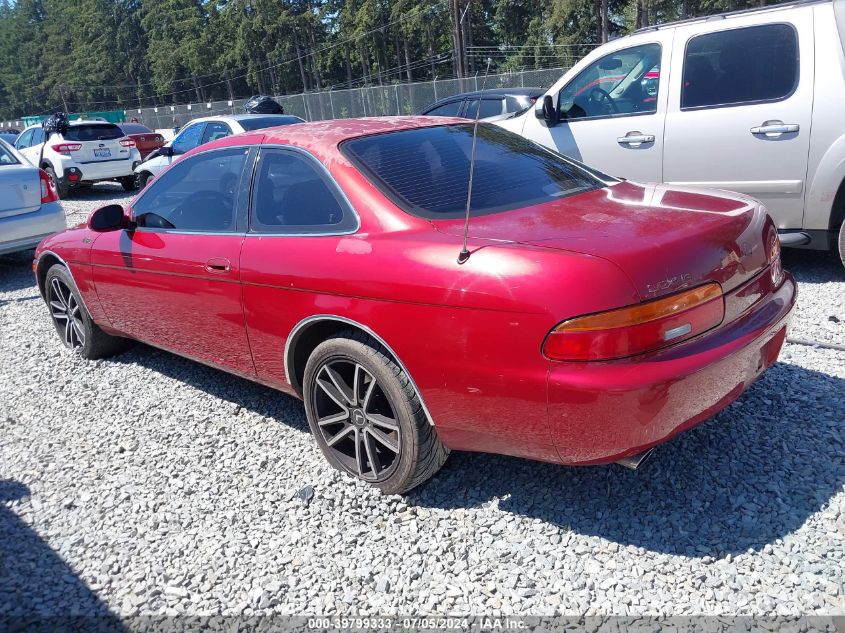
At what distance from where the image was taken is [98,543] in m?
2.90

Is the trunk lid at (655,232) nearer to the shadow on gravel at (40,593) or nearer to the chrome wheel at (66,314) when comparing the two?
the shadow on gravel at (40,593)

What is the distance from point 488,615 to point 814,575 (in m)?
1.11

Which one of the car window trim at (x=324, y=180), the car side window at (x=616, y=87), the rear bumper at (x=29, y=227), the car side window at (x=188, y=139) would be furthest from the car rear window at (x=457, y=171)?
the car side window at (x=188, y=139)

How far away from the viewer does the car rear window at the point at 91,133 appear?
14.2 meters

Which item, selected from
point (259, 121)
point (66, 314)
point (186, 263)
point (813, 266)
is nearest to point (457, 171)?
point (186, 263)

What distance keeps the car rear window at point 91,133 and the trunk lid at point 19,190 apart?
6922mm

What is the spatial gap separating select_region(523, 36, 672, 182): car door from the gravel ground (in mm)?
2375

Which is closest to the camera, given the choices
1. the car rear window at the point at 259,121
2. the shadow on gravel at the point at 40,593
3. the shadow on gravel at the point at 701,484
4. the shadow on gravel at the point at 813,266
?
the shadow on gravel at the point at 40,593

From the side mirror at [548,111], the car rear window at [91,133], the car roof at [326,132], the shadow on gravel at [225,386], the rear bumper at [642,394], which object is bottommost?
the shadow on gravel at [225,386]

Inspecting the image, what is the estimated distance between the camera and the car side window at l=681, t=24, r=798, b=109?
A: 16.4ft

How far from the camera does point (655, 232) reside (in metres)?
2.44

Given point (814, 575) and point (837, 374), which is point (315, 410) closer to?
point (814, 575)

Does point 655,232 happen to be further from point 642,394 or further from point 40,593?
point 40,593

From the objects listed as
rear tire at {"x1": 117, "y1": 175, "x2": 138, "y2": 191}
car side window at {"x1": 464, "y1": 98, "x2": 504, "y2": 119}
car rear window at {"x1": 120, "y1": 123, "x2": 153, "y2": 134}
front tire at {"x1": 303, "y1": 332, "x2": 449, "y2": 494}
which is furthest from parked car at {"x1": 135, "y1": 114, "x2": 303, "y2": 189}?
car rear window at {"x1": 120, "y1": 123, "x2": 153, "y2": 134}
